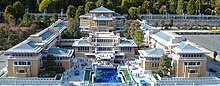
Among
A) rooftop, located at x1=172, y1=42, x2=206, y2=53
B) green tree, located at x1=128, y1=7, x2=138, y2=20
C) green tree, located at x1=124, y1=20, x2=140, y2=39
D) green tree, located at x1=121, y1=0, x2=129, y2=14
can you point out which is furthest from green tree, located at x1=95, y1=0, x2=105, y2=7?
rooftop, located at x1=172, y1=42, x2=206, y2=53

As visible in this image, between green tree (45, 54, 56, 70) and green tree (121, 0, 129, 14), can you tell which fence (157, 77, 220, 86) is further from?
green tree (121, 0, 129, 14)

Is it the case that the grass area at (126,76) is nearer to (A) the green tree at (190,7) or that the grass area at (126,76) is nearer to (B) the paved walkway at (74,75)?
(B) the paved walkway at (74,75)

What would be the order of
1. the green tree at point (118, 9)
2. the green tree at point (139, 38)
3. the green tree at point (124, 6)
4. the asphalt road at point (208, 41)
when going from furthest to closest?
the green tree at point (124, 6) → the green tree at point (118, 9) → the asphalt road at point (208, 41) → the green tree at point (139, 38)

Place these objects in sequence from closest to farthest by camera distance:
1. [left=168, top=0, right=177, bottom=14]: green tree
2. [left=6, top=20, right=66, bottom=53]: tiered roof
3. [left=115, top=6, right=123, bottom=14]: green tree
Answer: [left=6, top=20, right=66, bottom=53]: tiered roof < [left=115, top=6, right=123, bottom=14]: green tree < [left=168, top=0, right=177, bottom=14]: green tree

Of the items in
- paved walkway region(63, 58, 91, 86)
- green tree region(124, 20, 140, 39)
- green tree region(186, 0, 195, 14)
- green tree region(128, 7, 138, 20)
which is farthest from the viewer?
green tree region(186, 0, 195, 14)

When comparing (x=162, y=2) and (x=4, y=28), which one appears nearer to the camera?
(x=4, y=28)

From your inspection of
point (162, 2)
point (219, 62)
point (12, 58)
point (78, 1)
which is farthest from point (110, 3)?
point (12, 58)

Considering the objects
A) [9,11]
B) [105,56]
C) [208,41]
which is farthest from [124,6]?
[105,56]

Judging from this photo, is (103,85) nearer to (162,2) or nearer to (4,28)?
(4,28)

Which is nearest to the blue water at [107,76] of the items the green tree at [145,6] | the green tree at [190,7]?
the green tree at [145,6]
